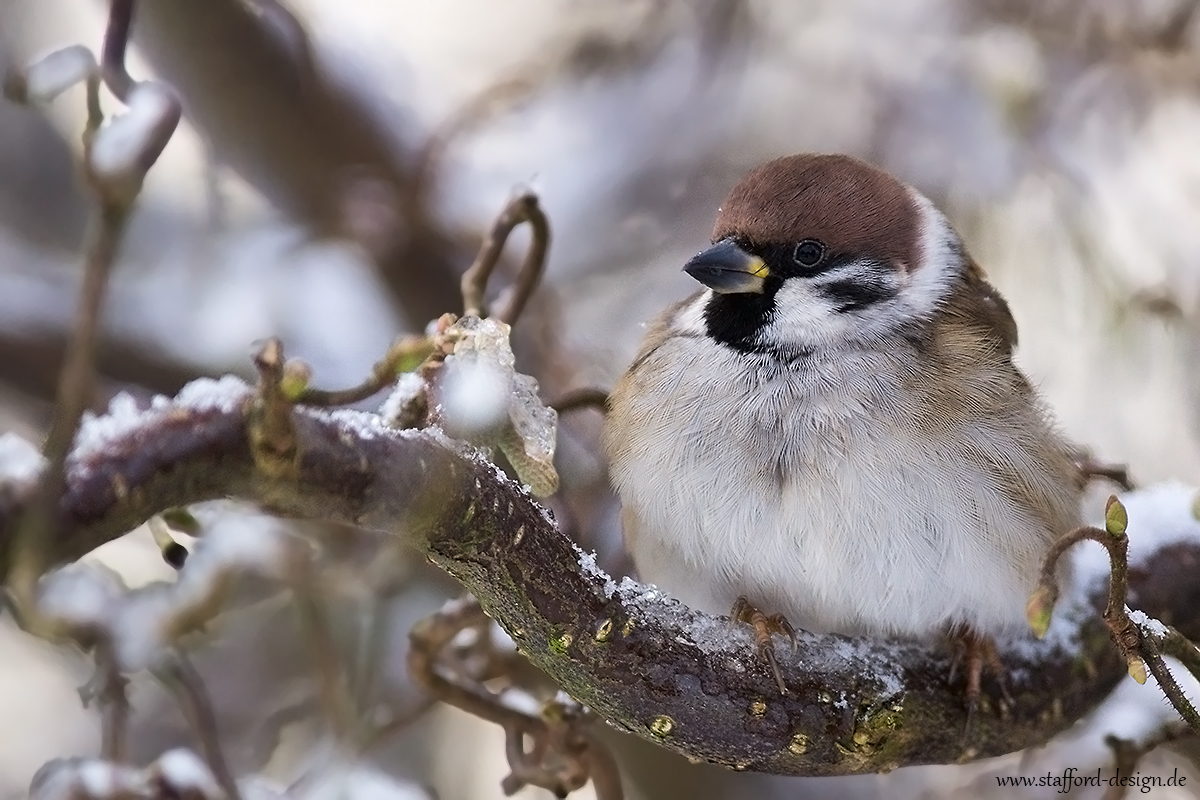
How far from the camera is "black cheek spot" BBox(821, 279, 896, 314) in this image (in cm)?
223

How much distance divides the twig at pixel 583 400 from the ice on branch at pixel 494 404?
767 mm

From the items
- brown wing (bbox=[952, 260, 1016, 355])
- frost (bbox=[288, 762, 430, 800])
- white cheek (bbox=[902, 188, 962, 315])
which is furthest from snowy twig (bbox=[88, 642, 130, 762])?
brown wing (bbox=[952, 260, 1016, 355])

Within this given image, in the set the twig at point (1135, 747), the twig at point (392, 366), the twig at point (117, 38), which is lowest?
the twig at point (1135, 747)

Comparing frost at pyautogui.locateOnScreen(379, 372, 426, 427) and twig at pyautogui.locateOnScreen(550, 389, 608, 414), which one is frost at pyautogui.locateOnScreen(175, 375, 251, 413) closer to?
frost at pyautogui.locateOnScreen(379, 372, 426, 427)

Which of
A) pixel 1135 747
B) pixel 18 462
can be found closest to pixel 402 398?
pixel 18 462

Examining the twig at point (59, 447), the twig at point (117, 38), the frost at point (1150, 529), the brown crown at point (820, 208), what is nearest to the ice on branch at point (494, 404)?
the twig at point (59, 447)

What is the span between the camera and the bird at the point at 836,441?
200 cm

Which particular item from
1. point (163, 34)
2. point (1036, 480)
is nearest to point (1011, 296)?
point (1036, 480)

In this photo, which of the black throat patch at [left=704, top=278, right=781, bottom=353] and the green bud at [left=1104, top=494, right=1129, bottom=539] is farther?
the black throat patch at [left=704, top=278, right=781, bottom=353]

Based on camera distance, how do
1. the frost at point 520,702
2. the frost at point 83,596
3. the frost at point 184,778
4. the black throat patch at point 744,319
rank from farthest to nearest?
the black throat patch at point 744,319, the frost at point 520,702, the frost at point 184,778, the frost at point 83,596

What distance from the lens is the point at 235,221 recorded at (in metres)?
3.66

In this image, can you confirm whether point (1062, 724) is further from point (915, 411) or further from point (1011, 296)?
point (1011, 296)

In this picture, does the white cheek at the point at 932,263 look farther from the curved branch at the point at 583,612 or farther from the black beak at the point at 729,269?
the curved branch at the point at 583,612

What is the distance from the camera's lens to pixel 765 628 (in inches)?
73.6
